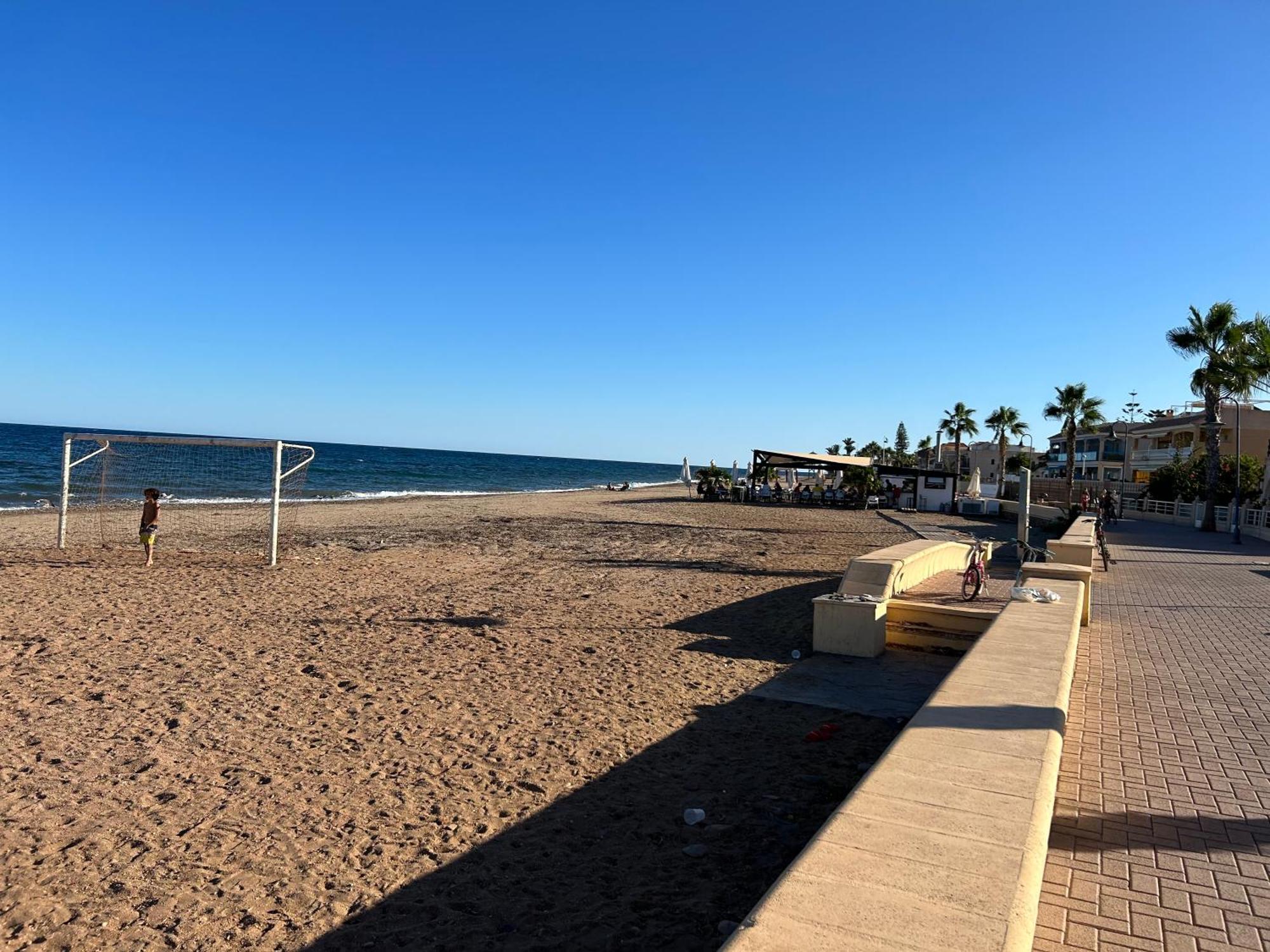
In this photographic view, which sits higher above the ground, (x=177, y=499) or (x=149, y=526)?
(x=149, y=526)

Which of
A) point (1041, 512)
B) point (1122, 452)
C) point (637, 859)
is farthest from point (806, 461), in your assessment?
point (1122, 452)

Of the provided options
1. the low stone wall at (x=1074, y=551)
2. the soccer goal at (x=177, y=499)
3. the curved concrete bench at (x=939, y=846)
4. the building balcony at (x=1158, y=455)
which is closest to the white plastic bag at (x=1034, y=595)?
the curved concrete bench at (x=939, y=846)

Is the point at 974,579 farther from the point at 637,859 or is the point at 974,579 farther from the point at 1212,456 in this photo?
the point at 1212,456

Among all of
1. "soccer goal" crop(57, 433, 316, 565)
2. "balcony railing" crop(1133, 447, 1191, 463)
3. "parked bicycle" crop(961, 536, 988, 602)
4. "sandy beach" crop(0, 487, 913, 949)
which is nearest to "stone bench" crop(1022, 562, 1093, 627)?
"parked bicycle" crop(961, 536, 988, 602)

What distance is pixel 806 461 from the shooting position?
34.4 metres

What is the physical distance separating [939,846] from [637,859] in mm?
1771

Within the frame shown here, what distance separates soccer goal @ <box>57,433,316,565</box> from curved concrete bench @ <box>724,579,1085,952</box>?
493 inches

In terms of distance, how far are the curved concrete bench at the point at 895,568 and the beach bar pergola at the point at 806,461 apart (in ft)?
74.6

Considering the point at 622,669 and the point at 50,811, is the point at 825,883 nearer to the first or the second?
the point at 50,811

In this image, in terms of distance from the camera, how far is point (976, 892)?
7.63 ft

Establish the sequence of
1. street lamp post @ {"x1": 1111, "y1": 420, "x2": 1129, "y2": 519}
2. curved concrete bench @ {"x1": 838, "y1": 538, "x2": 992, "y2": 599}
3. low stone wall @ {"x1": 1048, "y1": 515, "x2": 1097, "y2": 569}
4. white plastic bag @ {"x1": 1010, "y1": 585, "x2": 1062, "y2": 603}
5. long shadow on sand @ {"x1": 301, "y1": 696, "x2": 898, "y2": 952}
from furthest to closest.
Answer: street lamp post @ {"x1": 1111, "y1": 420, "x2": 1129, "y2": 519}, low stone wall @ {"x1": 1048, "y1": 515, "x2": 1097, "y2": 569}, curved concrete bench @ {"x1": 838, "y1": 538, "x2": 992, "y2": 599}, white plastic bag @ {"x1": 1010, "y1": 585, "x2": 1062, "y2": 603}, long shadow on sand @ {"x1": 301, "y1": 696, "x2": 898, "y2": 952}

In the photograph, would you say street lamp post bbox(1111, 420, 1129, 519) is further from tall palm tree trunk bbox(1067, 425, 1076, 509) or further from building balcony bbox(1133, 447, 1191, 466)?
tall palm tree trunk bbox(1067, 425, 1076, 509)

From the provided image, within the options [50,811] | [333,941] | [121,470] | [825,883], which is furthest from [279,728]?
[121,470]

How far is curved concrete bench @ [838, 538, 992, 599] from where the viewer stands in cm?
821
